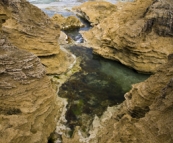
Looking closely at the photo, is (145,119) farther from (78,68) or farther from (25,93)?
(78,68)

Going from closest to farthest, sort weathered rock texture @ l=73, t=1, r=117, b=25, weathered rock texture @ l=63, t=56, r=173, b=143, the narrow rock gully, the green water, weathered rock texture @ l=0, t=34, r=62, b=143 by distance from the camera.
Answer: weathered rock texture @ l=63, t=56, r=173, b=143, weathered rock texture @ l=0, t=34, r=62, b=143, the narrow rock gully, the green water, weathered rock texture @ l=73, t=1, r=117, b=25

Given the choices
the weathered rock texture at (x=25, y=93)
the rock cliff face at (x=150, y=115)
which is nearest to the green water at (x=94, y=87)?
the rock cliff face at (x=150, y=115)

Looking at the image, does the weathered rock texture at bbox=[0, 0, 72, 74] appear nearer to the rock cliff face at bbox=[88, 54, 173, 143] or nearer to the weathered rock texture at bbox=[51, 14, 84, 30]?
the rock cliff face at bbox=[88, 54, 173, 143]

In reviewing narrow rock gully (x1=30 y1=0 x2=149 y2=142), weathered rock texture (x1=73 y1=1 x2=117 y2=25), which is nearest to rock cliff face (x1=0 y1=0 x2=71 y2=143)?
narrow rock gully (x1=30 y1=0 x2=149 y2=142)

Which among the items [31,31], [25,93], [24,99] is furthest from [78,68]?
[24,99]

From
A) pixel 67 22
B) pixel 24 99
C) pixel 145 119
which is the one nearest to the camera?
pixel 145 119

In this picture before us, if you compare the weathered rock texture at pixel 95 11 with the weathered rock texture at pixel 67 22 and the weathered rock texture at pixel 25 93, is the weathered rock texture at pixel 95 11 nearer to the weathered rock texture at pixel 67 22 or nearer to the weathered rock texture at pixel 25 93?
the weathered rock texture at pixel 67 22

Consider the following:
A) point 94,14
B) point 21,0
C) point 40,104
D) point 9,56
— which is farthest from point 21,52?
point 94,14
